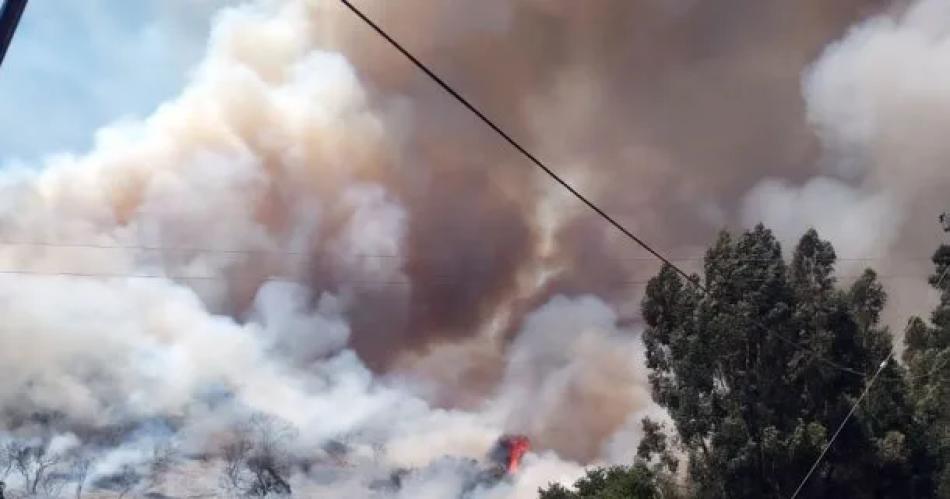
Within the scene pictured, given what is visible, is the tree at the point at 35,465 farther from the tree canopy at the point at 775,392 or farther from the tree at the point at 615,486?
the tree canopy at the point at 775,392

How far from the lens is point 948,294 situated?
44.2 metres

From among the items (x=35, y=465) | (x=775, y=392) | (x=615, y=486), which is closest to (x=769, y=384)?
(x=775, y=392)

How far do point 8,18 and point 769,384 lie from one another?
113ft

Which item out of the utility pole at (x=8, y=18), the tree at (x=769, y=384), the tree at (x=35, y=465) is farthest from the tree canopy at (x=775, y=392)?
the tree at (x=35, y=465)

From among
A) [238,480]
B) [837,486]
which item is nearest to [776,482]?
[837,486]

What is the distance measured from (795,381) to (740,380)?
7.49 ft

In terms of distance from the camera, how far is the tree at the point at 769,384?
113ft

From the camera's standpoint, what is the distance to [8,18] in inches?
245

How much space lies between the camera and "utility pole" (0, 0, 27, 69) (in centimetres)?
620

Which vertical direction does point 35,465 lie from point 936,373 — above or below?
above

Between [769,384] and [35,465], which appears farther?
[35,465]

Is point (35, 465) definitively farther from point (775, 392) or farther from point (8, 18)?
point (8, 18)

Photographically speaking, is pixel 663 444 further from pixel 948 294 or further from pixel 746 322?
pixel 948 294

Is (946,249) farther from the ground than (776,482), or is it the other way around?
(946,249)
